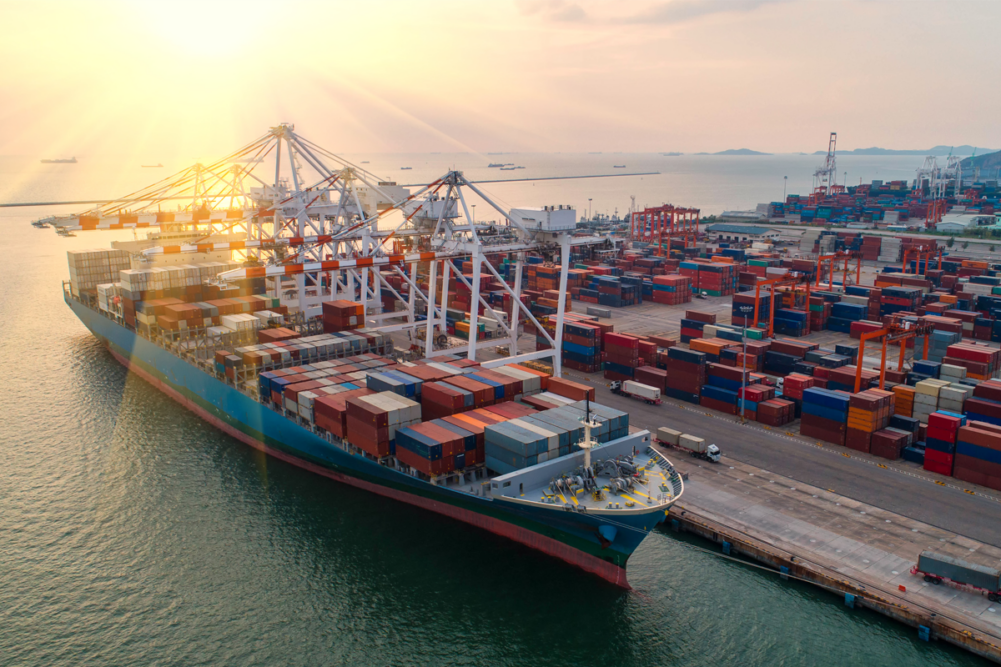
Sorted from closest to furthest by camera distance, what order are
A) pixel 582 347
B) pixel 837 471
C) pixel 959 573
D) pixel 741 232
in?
pixel 959 573 < pixel 837 471 < pixel 582 347 < pixel 741 232

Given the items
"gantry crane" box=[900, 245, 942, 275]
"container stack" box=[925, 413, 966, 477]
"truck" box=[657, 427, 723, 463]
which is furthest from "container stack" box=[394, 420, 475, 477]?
"gantry crane" box=[900, 245, 942, 275]

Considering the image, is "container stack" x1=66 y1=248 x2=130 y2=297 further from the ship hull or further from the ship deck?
the ship deck

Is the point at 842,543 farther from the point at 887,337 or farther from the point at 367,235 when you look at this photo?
the point at 367,235

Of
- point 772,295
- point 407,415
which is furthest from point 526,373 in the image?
point 772,295

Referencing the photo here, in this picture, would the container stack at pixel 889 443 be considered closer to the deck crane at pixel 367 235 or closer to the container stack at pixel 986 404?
the container stack at pixel 986 404

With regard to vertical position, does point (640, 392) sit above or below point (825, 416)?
below

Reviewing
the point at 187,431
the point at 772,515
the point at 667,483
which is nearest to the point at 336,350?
the point at 187,431
